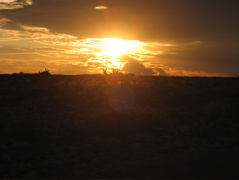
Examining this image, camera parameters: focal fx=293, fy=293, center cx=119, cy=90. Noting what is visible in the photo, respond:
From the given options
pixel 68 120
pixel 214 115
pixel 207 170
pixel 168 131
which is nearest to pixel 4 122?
pixel 68 120

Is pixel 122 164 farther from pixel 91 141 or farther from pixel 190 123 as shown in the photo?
pixel 190 123

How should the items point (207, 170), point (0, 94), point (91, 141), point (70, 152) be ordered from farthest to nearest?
point (0, 94) → point (91, 141) → point (70, 152) → point (207, 170)

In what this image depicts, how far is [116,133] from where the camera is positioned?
10625 mm

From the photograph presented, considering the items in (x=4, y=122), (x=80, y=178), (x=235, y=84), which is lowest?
(x=80, y=178)

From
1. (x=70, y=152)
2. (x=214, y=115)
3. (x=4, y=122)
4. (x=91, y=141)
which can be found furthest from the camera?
(x=214, y=115)

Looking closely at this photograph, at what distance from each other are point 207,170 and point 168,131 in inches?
138

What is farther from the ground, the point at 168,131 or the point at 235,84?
the point at 235,84

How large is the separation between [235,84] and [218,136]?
1134 centimetres

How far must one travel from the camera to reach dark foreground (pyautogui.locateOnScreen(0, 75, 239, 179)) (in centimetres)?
775

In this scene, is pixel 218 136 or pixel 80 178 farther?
pixel 218 136

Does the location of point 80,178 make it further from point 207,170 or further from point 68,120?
point 68,120

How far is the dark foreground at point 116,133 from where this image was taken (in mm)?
7746

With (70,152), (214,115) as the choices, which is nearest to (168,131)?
(214,115)

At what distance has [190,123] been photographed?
40.0ft
